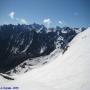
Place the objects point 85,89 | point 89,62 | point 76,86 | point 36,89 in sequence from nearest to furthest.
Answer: point 85,89 → point 76,86 → point 36,89 → point 89,62

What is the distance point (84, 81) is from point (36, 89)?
18.2 feet

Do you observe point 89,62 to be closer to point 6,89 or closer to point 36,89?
point 36,89

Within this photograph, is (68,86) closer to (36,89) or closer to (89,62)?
(36,89)

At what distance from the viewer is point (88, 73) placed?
2039 centimetres

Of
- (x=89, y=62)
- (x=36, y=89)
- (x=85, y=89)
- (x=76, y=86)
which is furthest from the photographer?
(x=89, y=62)

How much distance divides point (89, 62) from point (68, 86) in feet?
24.0

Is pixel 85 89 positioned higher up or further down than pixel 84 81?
further down

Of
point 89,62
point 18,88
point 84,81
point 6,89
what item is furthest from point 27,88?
point 89,62

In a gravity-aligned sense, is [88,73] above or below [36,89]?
above

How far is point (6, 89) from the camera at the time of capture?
19.9 meters

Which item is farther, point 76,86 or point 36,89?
point 36,89

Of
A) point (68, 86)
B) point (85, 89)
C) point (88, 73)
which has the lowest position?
A: point (85, 89)

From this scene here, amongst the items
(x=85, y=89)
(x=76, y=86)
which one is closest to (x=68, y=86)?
(x=76, y=86)

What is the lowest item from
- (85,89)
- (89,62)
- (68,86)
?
(85,89)
